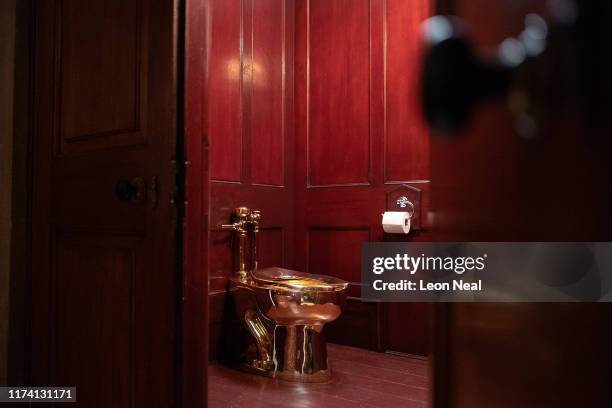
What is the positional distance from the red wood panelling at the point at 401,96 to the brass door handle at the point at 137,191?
5.56ft

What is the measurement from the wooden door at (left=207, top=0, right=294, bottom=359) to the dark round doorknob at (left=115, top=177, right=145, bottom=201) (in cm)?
127

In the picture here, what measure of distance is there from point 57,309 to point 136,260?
0.46m

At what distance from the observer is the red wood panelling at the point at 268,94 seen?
2.63 m

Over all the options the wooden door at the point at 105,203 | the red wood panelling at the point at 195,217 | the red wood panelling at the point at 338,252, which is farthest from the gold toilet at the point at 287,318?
the red wood panelling at the point at 195,217

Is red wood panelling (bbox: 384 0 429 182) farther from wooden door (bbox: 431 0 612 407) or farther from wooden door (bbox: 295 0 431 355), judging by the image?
wooden door (bbox: 431 0 612 407)

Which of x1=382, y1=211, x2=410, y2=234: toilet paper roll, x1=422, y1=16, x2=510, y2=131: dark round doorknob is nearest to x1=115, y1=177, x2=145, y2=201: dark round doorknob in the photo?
x1=422, y1=16, x2=510, y2=131: dark round doorknob

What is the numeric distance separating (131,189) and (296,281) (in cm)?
122

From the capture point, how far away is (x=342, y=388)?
2.01m

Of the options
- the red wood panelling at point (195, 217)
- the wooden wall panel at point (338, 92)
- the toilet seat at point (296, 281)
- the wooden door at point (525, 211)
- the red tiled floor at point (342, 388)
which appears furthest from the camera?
the wooden wall panel at point (338, 92)

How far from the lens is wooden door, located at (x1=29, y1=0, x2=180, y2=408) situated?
0.98m

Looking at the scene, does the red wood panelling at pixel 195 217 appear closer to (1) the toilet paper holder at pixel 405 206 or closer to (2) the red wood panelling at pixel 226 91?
(2) the red wood panelling at pixel 226 91

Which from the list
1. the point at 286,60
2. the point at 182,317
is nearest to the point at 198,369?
the point at 182,317

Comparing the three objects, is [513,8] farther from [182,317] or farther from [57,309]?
[57,309]

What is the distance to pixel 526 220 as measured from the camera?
47 centimetres
